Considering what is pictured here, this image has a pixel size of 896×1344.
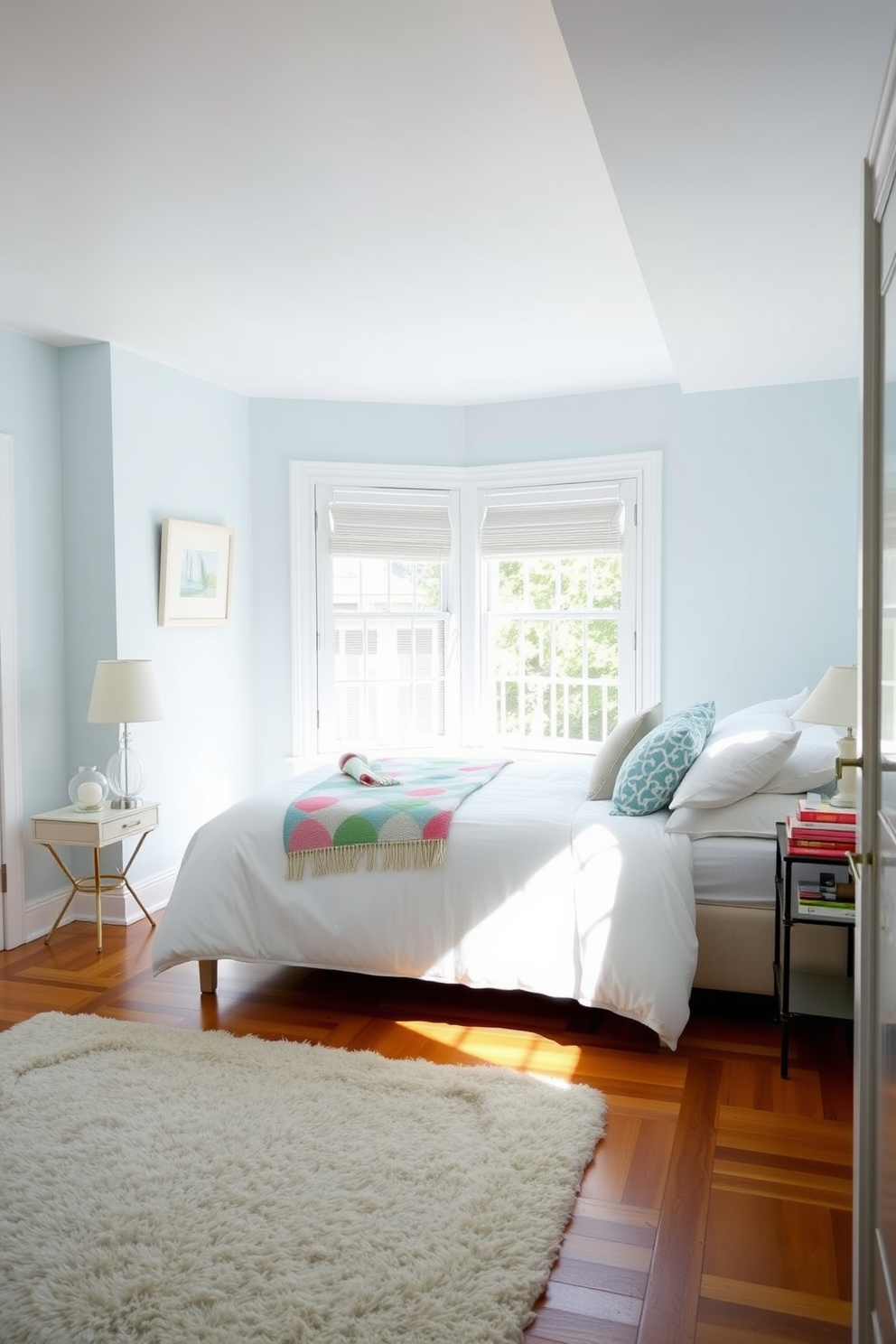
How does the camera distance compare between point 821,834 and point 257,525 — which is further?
point 257,525

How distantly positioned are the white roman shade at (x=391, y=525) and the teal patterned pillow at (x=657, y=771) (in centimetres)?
263

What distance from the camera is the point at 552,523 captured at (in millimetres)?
5699

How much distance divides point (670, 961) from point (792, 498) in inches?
114

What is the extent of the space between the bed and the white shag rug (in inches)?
15.6

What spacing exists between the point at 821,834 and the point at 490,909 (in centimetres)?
111

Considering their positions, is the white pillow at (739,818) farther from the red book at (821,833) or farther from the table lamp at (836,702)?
the red book at (821,833)

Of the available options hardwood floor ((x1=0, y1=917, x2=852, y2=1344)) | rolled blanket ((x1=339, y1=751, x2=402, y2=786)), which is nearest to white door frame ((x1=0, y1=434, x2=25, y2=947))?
hardwood floor ((x1=0, y1=917, x2=852, y2=1344))

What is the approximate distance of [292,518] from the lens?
5.78 m

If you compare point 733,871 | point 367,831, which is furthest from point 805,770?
point 367,831

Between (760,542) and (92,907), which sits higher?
(760,542)

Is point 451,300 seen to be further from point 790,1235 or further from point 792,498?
point 790,1235

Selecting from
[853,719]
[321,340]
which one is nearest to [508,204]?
[321,340]

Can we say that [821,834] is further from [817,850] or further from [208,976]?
[208,976]

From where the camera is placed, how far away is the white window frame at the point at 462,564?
5.49 meters
